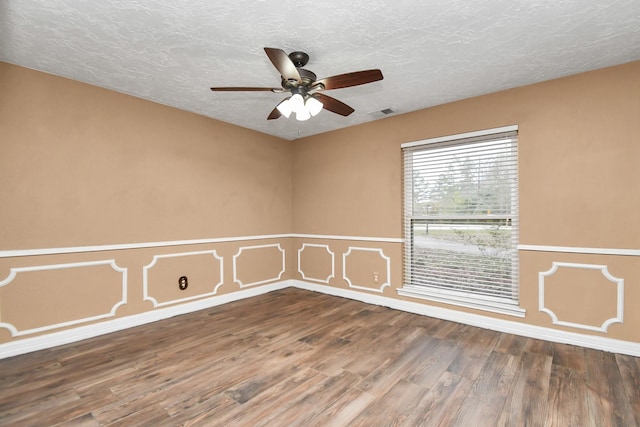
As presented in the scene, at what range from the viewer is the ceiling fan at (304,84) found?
209 centimetres

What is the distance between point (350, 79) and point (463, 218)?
226cm

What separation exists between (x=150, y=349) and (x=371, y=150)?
3487 millimetres

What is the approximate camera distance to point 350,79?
219 cm

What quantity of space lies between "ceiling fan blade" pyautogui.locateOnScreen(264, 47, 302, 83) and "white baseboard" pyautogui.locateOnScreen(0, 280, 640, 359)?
3025 millimetres

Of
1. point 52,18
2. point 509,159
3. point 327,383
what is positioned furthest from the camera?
point 509,159

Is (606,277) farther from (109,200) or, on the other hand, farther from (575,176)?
(109,200)

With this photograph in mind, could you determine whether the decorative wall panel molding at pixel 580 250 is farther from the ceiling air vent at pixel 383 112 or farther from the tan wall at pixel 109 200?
the tan wall at pixel 109 200

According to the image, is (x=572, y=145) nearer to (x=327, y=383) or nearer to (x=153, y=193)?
(x=327, y=383)

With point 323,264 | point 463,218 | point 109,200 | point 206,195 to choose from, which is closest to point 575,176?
point 463,218

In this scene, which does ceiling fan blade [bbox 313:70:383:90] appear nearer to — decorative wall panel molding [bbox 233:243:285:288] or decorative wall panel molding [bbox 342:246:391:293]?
decorative wall panel molding [bbox 342:246:391:293]

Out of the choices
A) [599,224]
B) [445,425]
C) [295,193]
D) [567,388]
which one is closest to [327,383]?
[445,425]

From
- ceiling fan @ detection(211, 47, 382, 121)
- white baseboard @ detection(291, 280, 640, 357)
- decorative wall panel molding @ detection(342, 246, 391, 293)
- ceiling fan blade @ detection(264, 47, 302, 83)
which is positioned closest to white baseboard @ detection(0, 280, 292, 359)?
decorative wall panel molding @ detection(342, 246, 391, 293)

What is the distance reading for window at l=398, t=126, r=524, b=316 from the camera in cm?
328

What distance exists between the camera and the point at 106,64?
2676 millimetres
